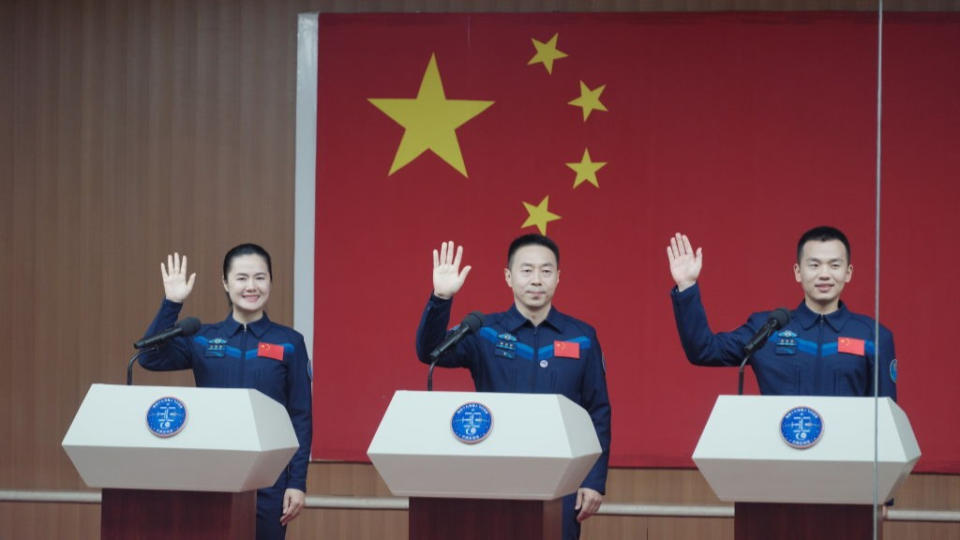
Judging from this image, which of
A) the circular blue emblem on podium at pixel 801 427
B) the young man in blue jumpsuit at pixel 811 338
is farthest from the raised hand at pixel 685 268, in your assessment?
the circular blue emblem on podium at pixel 801 427

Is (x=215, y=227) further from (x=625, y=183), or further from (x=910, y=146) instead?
(x=910, y=146)

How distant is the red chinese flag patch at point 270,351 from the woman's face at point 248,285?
0.37 ft

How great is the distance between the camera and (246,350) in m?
3.64

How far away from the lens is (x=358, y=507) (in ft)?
16.7

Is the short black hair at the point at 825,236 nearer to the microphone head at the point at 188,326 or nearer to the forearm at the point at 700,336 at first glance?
the forearm at the point at 700,336

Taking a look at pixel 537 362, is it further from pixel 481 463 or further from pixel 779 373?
pixel 481 463

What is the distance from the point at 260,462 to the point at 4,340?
2882 millimetres

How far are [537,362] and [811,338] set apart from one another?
768mm

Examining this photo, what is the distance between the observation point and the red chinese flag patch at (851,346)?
3418mm

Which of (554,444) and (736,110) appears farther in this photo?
(736,110)

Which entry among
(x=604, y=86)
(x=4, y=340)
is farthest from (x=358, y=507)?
(x=604, y=86)

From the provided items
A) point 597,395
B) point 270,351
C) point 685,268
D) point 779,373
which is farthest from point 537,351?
point 270,351

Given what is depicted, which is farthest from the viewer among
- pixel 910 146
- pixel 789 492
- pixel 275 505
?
pixel 910 146

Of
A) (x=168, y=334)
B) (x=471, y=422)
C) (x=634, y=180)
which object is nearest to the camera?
(x=471, y=422)
